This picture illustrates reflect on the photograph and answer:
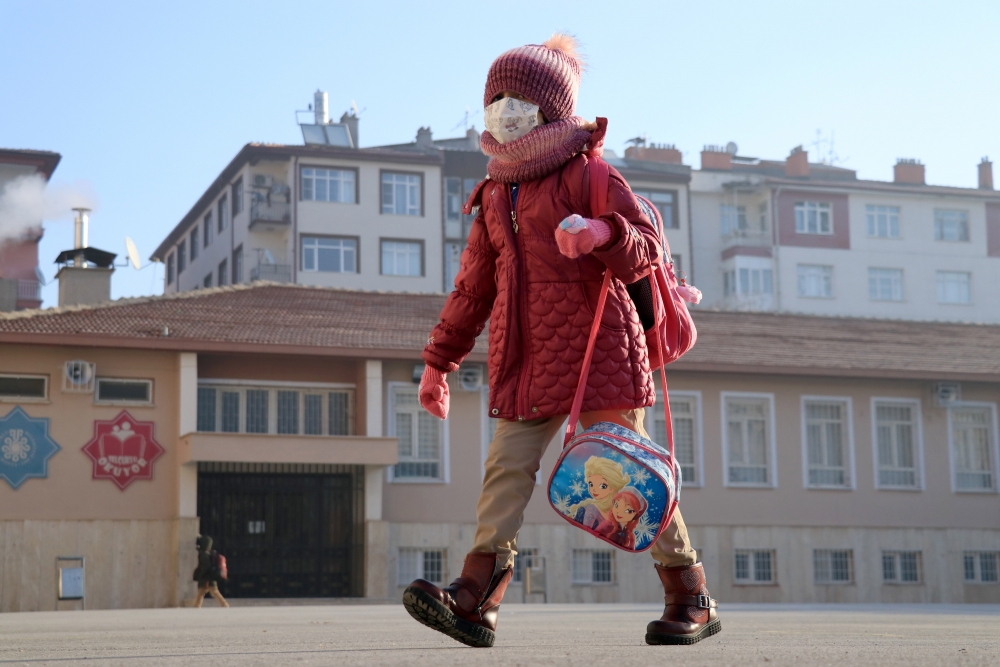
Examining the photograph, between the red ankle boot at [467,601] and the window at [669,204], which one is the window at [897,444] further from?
the window at [669,204]

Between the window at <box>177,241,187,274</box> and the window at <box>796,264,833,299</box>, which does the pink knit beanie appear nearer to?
the window at <box>796,264,833,299</box>

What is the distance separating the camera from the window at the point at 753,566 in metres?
28.0

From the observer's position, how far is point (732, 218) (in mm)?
61188

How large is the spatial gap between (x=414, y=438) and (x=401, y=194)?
28741 mm

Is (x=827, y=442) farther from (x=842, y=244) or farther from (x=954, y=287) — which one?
(x=954, y=287)

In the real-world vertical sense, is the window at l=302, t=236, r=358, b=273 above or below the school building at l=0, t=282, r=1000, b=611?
above

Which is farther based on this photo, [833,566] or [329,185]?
[329,185]

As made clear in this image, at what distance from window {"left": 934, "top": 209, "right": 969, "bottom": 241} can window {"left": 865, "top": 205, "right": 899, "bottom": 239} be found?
2.06m

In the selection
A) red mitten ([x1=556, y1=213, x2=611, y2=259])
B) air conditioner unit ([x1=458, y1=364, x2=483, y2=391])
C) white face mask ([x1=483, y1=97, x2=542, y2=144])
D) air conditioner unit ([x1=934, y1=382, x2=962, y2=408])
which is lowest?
red mitten ([x1=556, y1=213, x2=611, y2=259])

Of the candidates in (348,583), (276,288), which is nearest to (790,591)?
(348,583)

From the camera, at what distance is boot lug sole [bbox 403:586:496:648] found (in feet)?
16.2

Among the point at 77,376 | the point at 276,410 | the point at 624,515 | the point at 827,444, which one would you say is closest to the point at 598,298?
the point at 624,515

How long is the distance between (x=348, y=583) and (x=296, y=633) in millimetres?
18860

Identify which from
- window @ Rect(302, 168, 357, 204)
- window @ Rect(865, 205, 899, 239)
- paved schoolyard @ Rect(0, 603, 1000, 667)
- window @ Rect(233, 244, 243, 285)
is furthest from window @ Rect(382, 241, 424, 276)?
paved schoolyard @ Rect(0, 603, 1000, 667)
